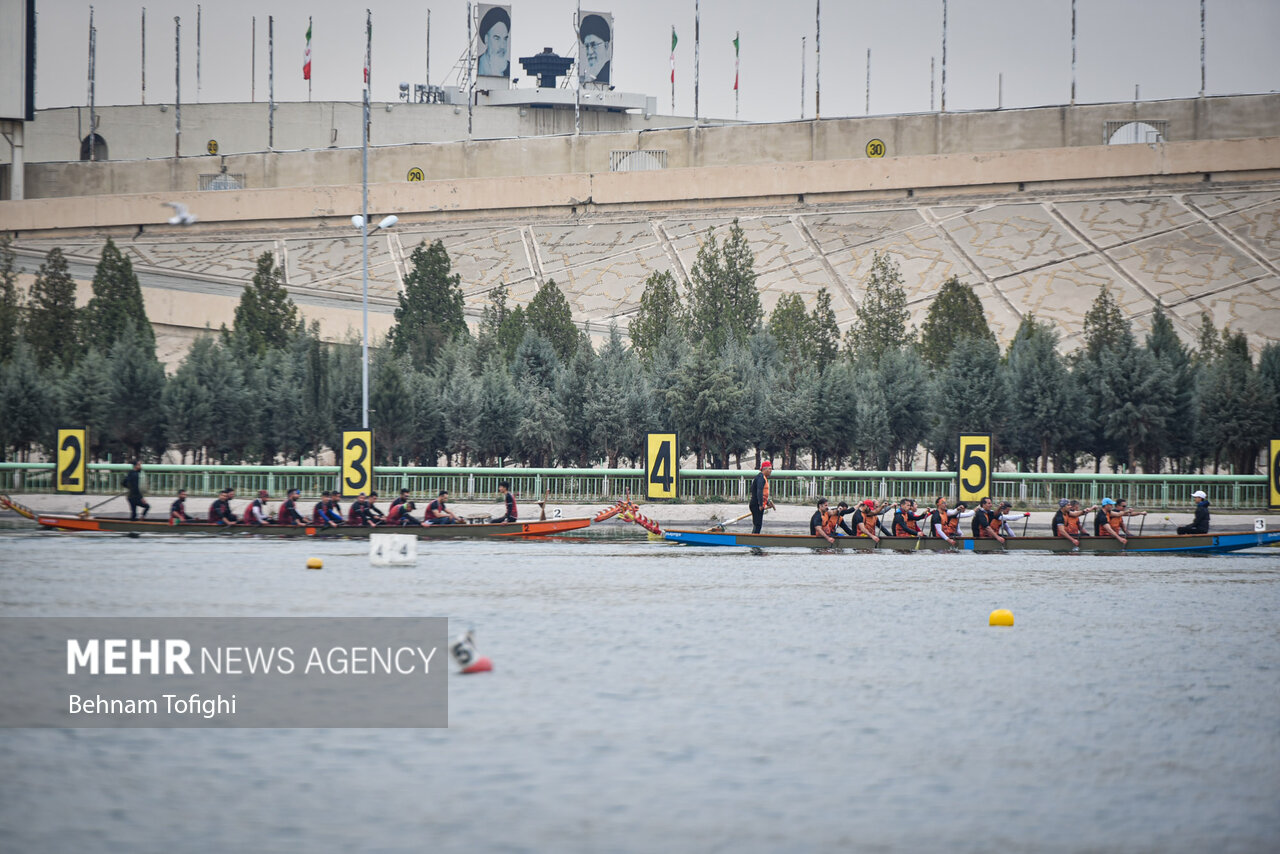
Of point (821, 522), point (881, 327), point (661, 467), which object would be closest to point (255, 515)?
point (661, 467)

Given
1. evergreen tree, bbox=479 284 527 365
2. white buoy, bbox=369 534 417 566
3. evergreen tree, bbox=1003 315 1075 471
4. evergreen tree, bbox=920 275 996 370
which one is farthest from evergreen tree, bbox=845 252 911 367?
white buoy, bbox=369 534 417 566

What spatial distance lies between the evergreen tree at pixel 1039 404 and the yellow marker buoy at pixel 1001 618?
2854 centimetres

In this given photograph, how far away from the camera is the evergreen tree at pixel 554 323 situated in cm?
5791

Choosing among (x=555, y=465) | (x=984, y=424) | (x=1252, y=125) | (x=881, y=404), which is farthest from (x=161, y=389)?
(x=1252, y=125)

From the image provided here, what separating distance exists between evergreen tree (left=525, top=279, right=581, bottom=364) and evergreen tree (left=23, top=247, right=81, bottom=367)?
1815 cm

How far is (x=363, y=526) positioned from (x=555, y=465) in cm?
1702

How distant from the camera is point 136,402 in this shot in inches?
2015

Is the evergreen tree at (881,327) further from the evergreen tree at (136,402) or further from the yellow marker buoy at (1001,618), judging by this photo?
the yellow marker buoy at (1001,618)

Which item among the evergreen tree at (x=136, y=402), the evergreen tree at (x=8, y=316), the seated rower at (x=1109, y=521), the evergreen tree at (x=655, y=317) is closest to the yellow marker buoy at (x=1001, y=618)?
the seated rower at (x=1109, y=521)

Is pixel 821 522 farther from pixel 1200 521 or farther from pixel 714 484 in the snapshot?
pixel 714 484

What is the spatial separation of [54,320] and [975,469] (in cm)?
3801

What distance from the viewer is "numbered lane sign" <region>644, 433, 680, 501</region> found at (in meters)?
42.3

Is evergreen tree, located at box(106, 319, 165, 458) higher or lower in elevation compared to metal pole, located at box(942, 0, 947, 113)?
lower

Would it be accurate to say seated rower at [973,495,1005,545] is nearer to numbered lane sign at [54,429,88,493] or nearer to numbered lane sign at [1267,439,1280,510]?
numbered lane sign at [1267,439,1280,510]
